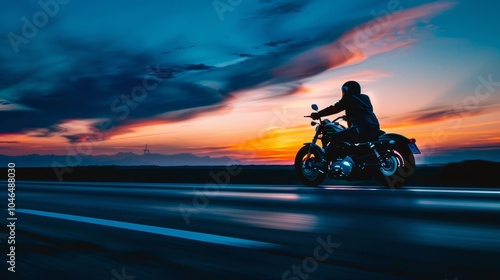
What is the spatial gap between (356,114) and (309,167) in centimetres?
178

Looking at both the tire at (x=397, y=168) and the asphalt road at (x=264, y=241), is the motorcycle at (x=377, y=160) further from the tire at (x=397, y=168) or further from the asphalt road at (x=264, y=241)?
the asphalt road at (x=264, y=241)

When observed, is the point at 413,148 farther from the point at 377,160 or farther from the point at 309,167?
the point at 309,167

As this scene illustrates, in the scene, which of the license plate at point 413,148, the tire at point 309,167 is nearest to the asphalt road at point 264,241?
the license plate at point 413,148

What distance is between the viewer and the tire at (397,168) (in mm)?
11633

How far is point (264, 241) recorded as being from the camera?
4.67 m

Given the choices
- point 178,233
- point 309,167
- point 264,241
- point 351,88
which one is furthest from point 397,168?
point 264,241

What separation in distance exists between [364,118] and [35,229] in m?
7.80

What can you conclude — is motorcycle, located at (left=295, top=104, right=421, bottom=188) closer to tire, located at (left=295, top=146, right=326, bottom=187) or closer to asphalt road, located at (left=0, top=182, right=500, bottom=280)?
tire, located at (left=295, top=146, right=326, bottom=187)

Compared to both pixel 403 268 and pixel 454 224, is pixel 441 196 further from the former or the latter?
pixel 403 268

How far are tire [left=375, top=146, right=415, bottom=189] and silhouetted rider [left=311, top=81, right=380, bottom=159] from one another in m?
0.66

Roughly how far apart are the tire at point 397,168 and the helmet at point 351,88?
1.48m

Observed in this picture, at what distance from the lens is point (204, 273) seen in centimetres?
349

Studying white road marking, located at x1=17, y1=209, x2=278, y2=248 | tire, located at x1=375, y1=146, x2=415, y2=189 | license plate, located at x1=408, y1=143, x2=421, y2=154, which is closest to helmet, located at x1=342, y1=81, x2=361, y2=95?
tire, located at x1=375, y1=146, x2=415, y2=189

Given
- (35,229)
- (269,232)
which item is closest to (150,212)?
(35,229)
